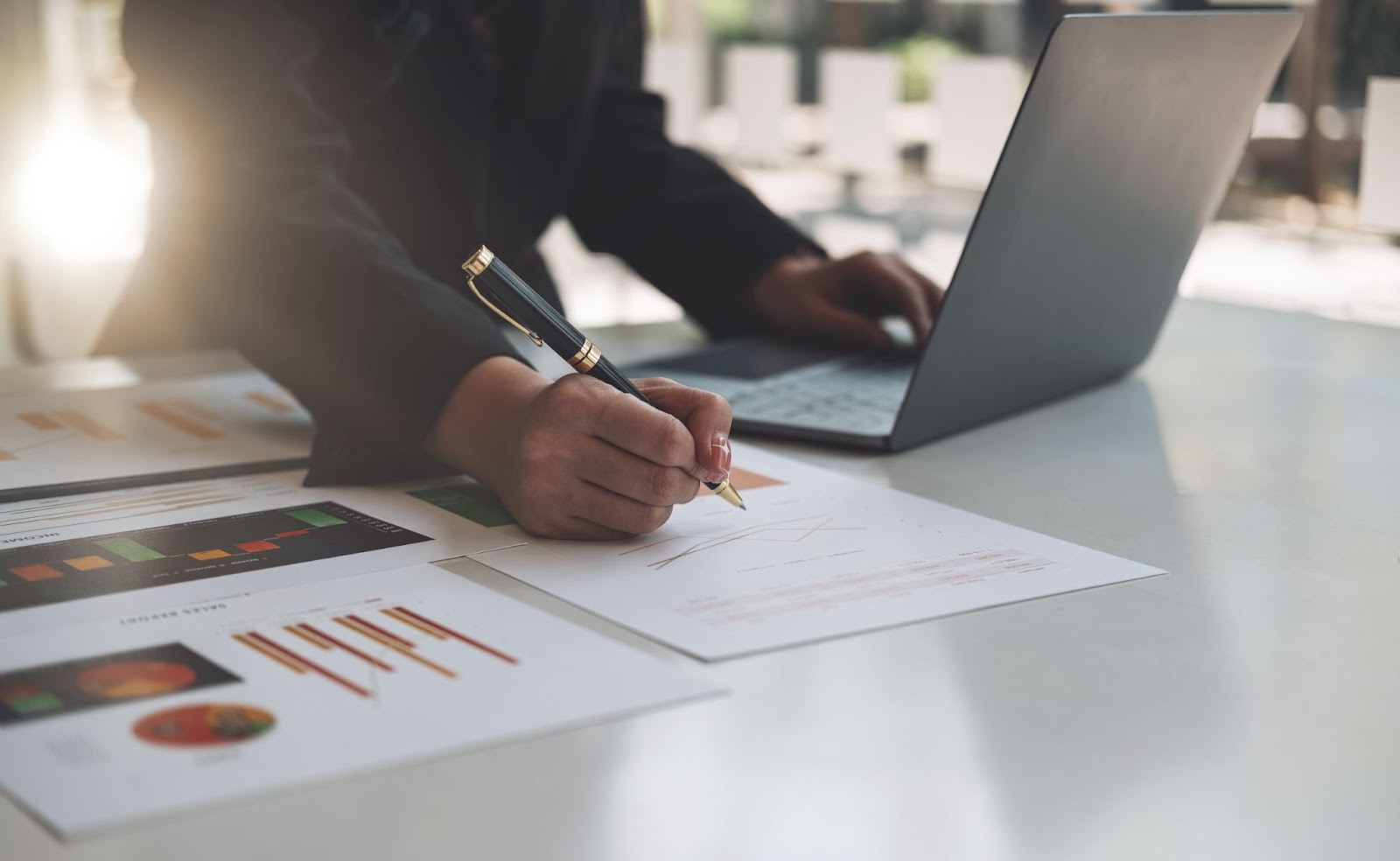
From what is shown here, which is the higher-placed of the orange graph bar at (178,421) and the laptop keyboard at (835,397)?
the laptop keyboard at (835,397)

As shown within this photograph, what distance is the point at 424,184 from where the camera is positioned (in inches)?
49.1

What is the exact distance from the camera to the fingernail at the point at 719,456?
730 mm

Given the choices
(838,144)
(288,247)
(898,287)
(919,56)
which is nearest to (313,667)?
(288,247)

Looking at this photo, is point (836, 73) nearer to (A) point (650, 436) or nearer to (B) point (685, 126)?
(B) point (685, 126)

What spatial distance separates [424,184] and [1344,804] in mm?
950

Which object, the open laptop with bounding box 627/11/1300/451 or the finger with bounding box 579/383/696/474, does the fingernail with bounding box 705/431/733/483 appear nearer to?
the finger with bounding box 579/383/696/474

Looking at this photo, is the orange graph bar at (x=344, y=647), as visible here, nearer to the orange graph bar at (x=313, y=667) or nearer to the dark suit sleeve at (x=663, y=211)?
the orange graph bar at (x=313, y=667)

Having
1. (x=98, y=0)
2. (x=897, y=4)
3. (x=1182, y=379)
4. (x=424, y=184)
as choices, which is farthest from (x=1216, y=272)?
(x=98, y=0)

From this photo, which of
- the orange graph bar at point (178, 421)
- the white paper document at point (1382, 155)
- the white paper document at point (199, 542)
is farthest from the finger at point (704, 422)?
the white paper document at point (1382, 155)

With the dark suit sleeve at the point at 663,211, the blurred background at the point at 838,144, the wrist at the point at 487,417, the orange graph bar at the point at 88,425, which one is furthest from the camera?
the blurred background at the point at 838,144

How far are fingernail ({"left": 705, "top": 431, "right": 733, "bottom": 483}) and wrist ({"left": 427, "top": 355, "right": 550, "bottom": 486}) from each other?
102 mm

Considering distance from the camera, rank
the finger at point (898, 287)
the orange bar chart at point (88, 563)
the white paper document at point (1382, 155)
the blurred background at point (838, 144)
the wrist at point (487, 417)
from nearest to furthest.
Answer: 1. the orange bar chart at point (88, 563)
2. the wrist at point (487, 417)
3. the finger at point (898, 287)
4. the white paper document at point (1382, 155)
5. the blurred background at point (838, 144)

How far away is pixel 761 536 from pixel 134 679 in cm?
32

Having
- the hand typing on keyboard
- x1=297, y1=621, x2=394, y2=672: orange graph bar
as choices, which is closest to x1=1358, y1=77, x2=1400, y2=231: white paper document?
the hand typing on keyboard
